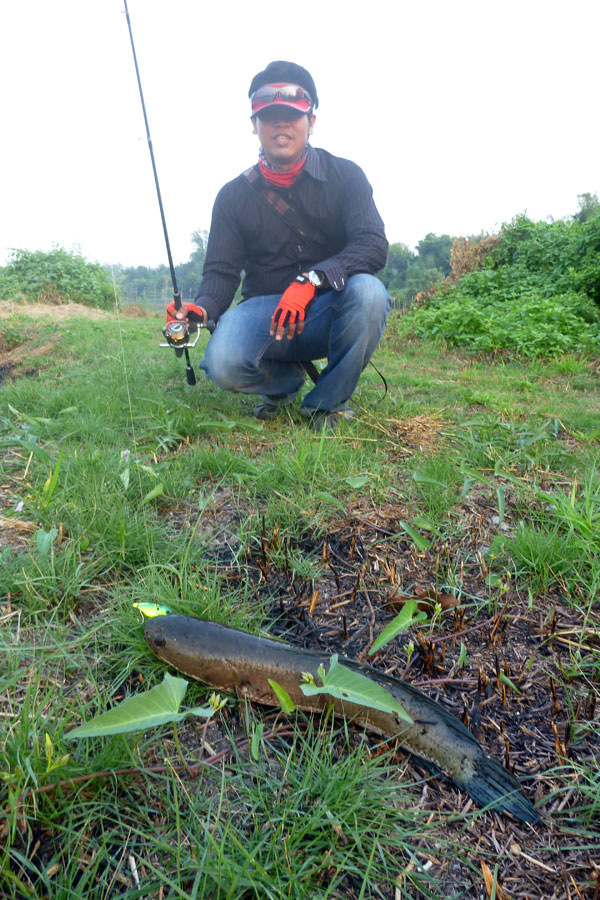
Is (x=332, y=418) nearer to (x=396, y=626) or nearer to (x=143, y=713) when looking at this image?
(x=396, y=626)

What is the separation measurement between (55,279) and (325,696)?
53.8ft

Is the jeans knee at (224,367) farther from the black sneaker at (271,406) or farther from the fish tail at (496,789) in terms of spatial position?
the fish tail at (496,789)

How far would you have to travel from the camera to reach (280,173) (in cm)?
300

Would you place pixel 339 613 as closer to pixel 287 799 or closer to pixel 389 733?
pixel 389 733

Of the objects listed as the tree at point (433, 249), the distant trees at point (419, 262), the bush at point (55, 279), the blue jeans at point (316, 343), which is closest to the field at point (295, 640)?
the blue jeans at point (316, 343)

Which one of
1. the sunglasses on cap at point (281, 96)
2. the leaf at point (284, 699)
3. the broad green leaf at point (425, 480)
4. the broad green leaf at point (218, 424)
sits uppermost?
the sunglasses on cap at point (281, 96)

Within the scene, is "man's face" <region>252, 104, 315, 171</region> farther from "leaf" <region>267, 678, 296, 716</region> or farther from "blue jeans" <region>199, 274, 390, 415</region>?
"leaf" <region>267, 678, 296, 716</region>

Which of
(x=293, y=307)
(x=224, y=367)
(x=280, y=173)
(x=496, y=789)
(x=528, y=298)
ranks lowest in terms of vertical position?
(x=496, y=789)

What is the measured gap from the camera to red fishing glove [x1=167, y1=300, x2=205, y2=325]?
9.55 ft

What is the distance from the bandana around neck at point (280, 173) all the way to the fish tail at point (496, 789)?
2961 mm

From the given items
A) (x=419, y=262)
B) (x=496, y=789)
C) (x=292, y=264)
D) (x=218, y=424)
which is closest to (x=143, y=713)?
(x=496, y=789)

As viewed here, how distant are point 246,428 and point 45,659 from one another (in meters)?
1.74

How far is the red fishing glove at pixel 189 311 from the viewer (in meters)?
2.91

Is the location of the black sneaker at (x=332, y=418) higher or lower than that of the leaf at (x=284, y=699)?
higher
